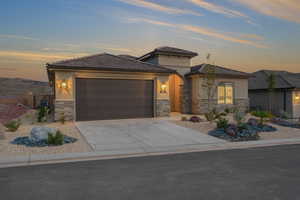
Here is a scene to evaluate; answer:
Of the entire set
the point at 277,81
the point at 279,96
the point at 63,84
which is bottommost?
the point at 279,96

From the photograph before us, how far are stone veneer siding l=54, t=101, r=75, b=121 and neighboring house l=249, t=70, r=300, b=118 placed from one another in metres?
16.9

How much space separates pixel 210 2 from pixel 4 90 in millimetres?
62464

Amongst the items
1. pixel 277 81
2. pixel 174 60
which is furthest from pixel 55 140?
pixel 277 81

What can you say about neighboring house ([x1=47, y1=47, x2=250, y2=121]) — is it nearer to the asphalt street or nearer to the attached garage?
the attached garage

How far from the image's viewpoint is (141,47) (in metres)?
→ 25.7

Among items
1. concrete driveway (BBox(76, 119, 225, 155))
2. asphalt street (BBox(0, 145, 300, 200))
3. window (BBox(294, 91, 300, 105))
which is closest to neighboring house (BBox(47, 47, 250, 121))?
concrete driveway (BBox(76, 119, 225, 155))

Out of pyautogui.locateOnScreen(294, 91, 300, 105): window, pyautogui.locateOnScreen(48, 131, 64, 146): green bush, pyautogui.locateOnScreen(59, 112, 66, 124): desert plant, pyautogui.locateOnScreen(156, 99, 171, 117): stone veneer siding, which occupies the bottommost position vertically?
pyautogui.locateOnScreen(48, 131, 64, 146): green bush

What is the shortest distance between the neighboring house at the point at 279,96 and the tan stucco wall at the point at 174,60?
6805mm

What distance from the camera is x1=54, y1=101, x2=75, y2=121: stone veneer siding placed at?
13.1 metres

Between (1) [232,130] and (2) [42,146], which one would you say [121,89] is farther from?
(1) [232,130]

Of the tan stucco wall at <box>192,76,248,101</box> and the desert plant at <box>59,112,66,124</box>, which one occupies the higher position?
the tan stucco wall at <box>192,76,248,101</box>

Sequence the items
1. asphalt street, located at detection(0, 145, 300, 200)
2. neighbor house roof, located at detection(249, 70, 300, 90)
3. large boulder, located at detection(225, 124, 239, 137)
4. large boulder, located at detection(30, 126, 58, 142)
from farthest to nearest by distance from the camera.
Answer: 1. neighbor house roof, located at detection(249, 70, 300, 90)
2. large boulder, located at detection(225, 124, 239, 137)
3. large boulder, located at detection(30, 126, 58, 142)
4. asphalt street, located at detection(0, 145, 300, 200)

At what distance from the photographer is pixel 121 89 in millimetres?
14664

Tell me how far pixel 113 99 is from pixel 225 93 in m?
10.5
